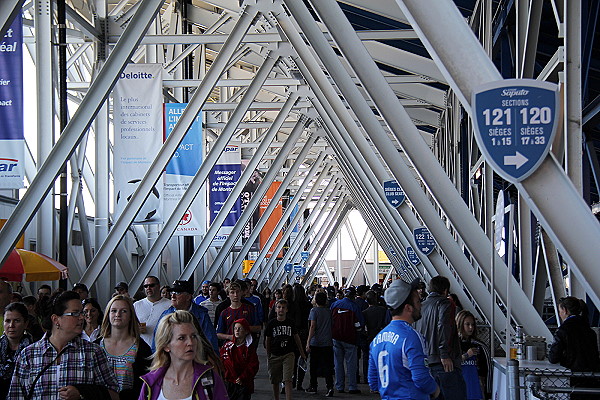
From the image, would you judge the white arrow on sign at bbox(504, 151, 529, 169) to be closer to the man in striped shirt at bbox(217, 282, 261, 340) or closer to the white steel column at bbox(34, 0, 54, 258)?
the man in striped shirt at bbox(217, 282, 261, 340)

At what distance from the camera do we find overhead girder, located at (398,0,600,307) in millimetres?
5887

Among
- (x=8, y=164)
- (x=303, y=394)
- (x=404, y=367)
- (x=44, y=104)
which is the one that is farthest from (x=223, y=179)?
(x=404, y=367)

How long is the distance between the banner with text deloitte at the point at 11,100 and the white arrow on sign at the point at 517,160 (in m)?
8.87

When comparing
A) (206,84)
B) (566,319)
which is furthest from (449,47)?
(206,84)

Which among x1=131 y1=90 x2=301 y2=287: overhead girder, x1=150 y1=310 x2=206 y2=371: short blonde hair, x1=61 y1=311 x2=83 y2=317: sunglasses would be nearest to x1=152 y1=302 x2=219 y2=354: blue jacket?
x1=61 y1=311 x2=83 y2=317: sunglasses

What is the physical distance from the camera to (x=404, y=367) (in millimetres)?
6301

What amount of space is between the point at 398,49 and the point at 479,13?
17.9ft

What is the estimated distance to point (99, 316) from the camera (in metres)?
8.90

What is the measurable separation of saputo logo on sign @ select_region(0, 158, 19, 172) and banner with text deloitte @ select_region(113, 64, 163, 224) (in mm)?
4943

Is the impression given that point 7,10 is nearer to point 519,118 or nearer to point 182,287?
point 182,287

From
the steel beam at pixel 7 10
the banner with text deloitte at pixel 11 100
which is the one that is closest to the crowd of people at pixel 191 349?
the banner with text deloitte at pixel 11 100

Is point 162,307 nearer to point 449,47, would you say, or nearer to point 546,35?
point 449,47

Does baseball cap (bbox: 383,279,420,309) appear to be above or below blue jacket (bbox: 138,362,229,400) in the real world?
above

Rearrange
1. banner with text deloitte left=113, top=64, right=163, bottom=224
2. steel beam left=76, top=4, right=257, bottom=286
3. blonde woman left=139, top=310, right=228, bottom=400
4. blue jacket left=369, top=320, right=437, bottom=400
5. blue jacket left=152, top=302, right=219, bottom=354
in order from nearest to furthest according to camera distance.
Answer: blonde woman left=139, top=310, right=228, bottom=400
blue jacket left=369, top=320, right=437, bottom=400
blue jacket left=152, top=302, right=219, bottom=354
steel beam left=76, top=4, right=257, bottom=286
banner with text deloitte left=113, top=64, right=163, bottom=224
